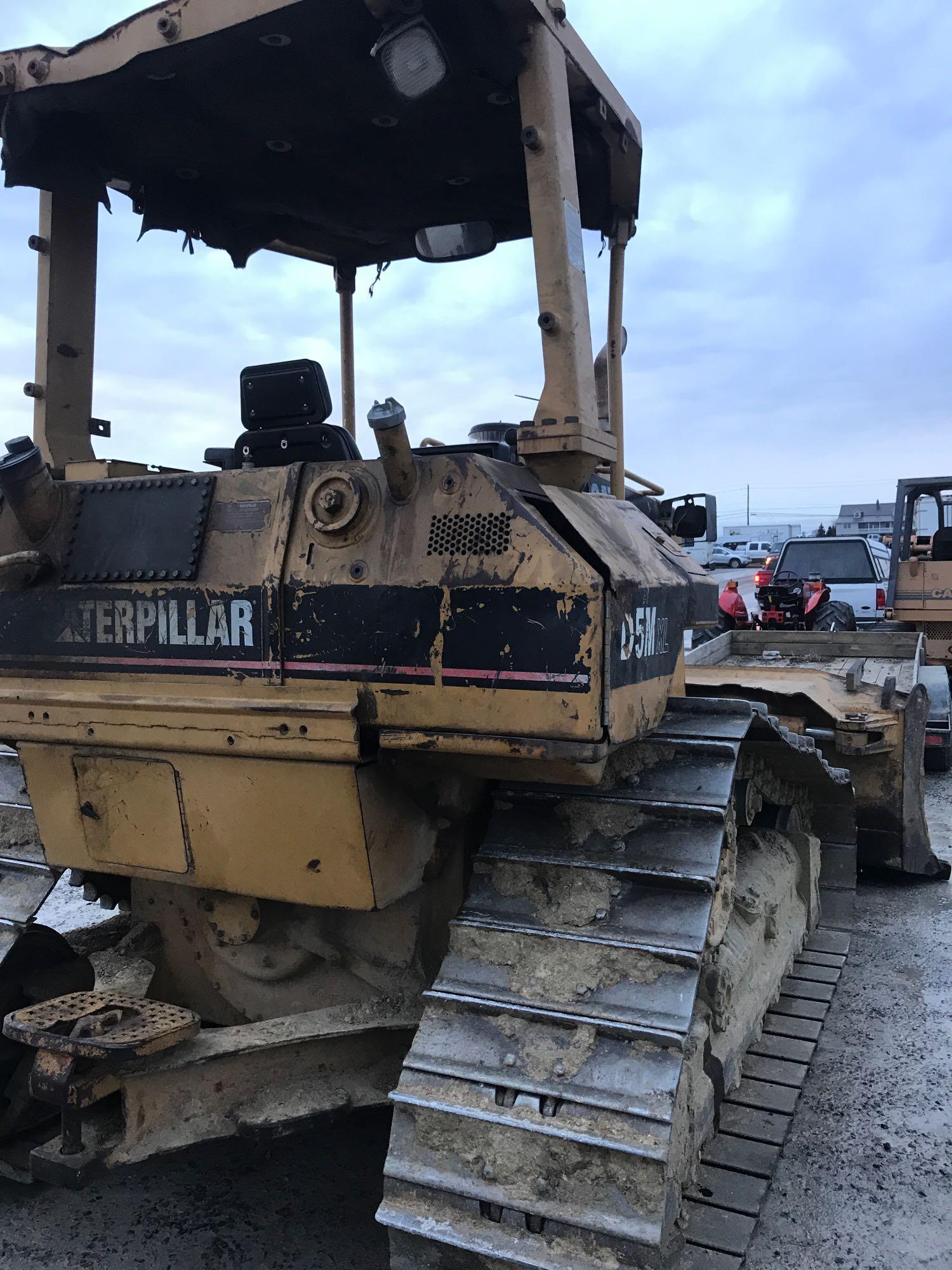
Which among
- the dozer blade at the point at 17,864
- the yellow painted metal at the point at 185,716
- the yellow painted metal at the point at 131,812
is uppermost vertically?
the yellow painted metal at the point at 185,716

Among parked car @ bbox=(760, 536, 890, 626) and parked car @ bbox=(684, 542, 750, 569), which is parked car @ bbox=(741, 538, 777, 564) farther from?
parked car @ bbox=(760, 536, 890, 626)

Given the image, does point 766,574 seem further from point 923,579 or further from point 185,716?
point 185,716

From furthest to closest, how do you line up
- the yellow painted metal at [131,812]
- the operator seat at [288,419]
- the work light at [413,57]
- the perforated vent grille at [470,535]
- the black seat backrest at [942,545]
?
1. the black seat backrest at [942,545]
2. the operator seat at [288,419]
3. the yellow painted metal at [131,812]
4. the work light at [413,57]
5. the perforated vent grille at [470,535]

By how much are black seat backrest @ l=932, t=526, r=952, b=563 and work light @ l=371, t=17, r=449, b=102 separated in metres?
11.7

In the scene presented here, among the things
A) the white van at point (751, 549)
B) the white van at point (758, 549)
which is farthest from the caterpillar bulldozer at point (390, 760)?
the white van at point (758, 549)

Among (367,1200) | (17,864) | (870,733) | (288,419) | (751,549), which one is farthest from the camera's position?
(751,549)

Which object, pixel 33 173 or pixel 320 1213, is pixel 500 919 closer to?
pixel 320 1213

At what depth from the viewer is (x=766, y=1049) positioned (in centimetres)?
402

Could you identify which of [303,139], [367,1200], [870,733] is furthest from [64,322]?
[870,733]

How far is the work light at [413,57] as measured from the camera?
2770 mm

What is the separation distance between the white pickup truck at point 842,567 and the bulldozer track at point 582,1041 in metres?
13.0

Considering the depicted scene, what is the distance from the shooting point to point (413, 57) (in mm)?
2791

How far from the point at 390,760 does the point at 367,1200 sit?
1517 millimetres

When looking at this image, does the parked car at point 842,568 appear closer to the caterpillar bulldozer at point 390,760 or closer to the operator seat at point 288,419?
the caterpillar bulldozer at point 390,760
